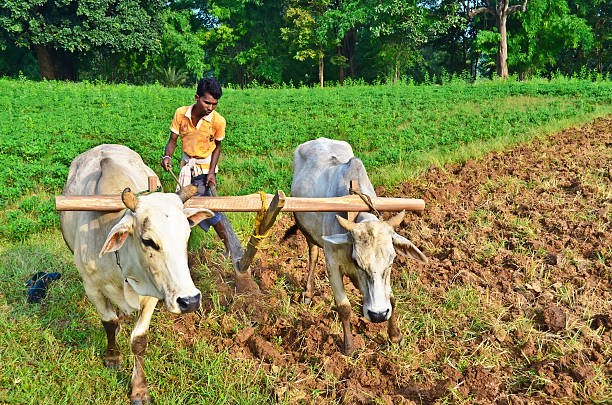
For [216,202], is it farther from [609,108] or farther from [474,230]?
[609,108]

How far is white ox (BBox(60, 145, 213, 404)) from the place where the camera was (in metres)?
2.67

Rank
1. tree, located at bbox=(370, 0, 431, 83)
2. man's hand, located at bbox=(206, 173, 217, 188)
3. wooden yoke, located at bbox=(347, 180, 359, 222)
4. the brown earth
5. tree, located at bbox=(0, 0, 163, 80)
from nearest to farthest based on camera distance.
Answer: the brown earth, wooden yoke, located at bbox=(347, 180, 359, 222), man's hand, located at bbox=(206, 173, 217, 188), tree, located at bbox=(0, 0, 163, 80), tree, located at bbox=(370, 0, 431, 83)

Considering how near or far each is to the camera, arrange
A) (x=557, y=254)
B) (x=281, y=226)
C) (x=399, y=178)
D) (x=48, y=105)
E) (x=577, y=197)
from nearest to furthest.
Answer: (x=557, y=254) < (x=577, y=197) < (x=281, y=226) < (x=399, y=178) < (x=48, y=105)

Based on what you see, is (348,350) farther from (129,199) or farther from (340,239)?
(129,199)

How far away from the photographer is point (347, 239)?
3.21 m

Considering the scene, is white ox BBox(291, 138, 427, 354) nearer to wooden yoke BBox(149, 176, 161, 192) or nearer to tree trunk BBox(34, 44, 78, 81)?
wooden yoke BBox(149, 176, 161, 192)

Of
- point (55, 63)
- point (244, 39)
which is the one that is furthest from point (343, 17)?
point (55, 63)

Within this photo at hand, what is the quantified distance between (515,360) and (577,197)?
349cm

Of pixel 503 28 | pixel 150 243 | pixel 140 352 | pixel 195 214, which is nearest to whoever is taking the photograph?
pixel 150 243

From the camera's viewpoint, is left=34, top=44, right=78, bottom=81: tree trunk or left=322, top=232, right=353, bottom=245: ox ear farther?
left=34, top=44, right=78, bottom=81: tree trunk

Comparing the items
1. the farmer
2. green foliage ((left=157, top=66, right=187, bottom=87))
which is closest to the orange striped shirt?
the farmer

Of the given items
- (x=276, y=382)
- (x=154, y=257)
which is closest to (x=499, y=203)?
(x=276, y=382)

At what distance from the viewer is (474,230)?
17.8 feet

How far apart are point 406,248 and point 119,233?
6.51ft
